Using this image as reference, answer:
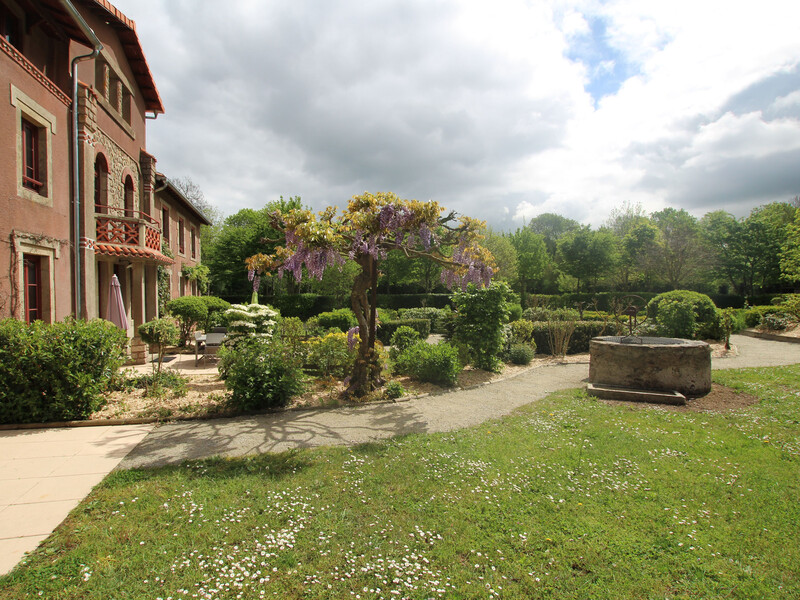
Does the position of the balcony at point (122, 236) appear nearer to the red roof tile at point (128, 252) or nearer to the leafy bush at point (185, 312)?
the red roof tile at point (128, 252)

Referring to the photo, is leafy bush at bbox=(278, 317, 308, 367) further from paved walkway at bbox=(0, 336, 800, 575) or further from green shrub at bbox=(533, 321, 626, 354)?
green shrub at bbox=(533, 321, 626, 354)

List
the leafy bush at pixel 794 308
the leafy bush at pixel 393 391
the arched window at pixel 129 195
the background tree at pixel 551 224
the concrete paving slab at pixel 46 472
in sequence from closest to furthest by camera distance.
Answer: the concrete paving slab at pixel 46 472, the leafy bush at pixel 393 391, the arched window at pixel 129 195, the leafy bush at pixel 794 308, the background tree at pixel 551 224

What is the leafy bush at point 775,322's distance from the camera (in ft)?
59.1

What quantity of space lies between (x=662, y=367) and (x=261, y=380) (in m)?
7.58

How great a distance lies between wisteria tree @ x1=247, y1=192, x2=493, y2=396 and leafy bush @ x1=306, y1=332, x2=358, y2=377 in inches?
26.7

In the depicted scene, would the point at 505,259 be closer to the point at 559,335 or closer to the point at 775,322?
the point at 775,322

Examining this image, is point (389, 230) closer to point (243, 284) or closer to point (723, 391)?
point (723, 391)

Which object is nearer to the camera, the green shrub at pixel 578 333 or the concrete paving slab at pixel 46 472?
the concrete paving slab at pixel 46 472

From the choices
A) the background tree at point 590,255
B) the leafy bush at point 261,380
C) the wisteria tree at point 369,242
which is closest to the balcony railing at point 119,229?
the wisteria tree at point 369,242

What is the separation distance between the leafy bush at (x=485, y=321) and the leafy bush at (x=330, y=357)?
3201mm

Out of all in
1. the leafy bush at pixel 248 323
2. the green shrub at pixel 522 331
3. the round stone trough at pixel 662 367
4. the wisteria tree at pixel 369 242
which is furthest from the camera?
the green shrub at pixel 522 331

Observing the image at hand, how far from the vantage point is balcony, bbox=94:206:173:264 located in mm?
9922

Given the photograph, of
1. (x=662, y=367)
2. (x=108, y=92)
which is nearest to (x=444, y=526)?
(x=662, y=367)

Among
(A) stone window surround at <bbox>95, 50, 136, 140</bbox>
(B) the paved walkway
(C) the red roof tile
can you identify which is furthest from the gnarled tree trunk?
(A) stone window surround at <bbox>95, 50, 136, 140</bbox>
